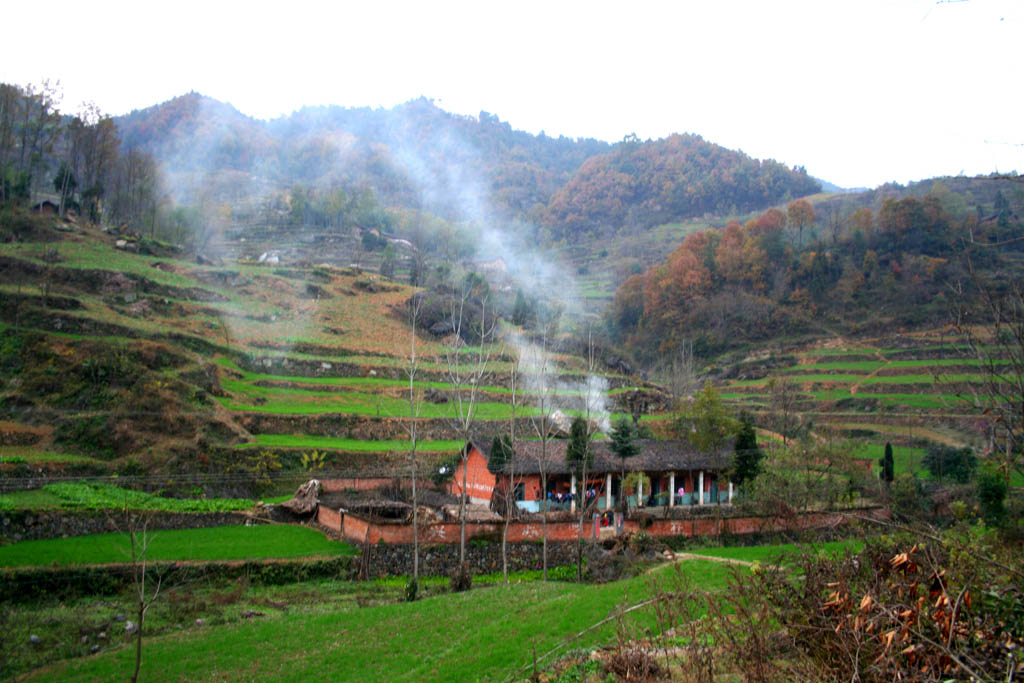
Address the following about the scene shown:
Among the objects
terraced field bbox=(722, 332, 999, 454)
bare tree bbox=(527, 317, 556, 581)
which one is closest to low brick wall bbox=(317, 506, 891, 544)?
bare tree bbox=(527, 317, 556, 581)

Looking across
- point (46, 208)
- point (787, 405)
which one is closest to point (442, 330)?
point (787, 405)

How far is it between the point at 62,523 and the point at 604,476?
22.4 metres

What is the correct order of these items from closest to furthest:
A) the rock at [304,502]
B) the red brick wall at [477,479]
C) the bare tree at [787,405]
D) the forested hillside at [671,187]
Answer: the rock at [304,502]
the red brick wall at [477,479]
the bare tree at [787,405]
the forested hillside at [671,187]

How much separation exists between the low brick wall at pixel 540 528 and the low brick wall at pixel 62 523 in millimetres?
6609

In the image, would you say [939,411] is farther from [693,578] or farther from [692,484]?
[693,578]

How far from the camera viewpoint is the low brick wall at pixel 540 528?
22266mm

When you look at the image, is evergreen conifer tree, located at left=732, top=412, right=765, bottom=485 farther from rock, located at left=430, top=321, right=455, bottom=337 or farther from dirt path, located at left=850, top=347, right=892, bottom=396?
rock, located at left=430, top=321, right=455, bottom=337

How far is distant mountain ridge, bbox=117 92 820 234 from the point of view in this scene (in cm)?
13400

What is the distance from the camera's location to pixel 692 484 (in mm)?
33500

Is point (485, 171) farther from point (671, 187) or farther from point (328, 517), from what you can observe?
point (328, 517)

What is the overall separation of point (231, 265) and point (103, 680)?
64268mm

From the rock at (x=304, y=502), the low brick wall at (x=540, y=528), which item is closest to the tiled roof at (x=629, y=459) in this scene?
the low brick wall at (x=540, y=528)

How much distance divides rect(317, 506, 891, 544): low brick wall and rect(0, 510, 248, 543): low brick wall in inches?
260

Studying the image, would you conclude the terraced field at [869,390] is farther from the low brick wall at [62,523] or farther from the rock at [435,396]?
the low brick wall at [62,523]
